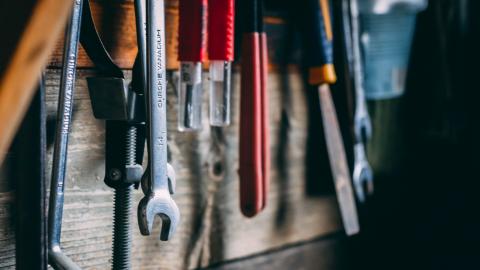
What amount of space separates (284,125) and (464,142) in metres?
0.37

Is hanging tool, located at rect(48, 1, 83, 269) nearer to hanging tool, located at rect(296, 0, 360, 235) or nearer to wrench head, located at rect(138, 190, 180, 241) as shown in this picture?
wrench head, located at rect(138, 190, 180, 241)

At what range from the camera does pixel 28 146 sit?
0.54 m

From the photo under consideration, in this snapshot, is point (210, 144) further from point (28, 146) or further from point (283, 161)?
point (28, 146)

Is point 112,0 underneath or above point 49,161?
above

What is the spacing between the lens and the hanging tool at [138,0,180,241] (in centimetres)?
60

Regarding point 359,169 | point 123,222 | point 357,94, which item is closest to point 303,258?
point 359,169

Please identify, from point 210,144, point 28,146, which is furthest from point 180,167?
point 28,146

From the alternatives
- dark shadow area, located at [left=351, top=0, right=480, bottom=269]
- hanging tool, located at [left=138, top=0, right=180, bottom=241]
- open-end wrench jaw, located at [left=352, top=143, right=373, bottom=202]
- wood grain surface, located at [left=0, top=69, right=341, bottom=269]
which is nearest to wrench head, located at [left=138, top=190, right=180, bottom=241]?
hanging tool, located at [left=138, top=0, right=180, bottom=241]

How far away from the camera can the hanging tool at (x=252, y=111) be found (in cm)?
74

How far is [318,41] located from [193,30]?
0.80 ft

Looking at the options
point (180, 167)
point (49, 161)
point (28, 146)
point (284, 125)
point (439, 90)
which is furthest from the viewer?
point (439, 90)

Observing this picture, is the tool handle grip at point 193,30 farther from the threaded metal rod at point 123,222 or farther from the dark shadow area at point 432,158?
the dark shadow area at point 432,158

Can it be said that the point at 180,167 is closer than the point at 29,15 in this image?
No

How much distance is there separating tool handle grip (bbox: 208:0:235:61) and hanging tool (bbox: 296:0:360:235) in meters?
0.21
